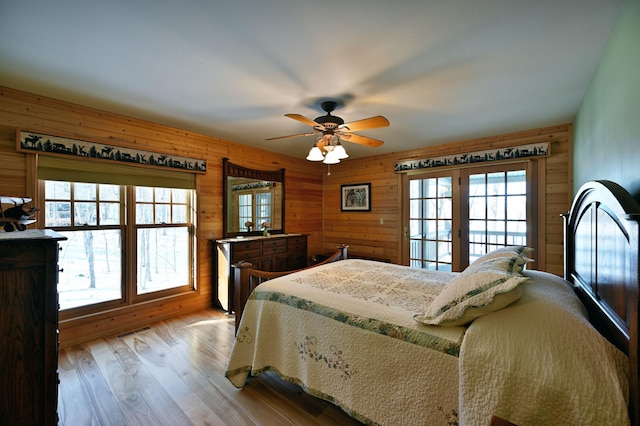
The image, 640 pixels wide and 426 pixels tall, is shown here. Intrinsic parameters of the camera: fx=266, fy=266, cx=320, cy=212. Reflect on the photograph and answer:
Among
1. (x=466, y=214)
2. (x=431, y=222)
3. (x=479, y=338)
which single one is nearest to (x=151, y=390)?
(x=479, y=338)

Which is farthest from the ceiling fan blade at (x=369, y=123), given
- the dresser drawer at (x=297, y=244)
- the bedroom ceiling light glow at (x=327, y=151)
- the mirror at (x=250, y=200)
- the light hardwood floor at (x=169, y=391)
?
the dresser drawer at (x=297, y=244)

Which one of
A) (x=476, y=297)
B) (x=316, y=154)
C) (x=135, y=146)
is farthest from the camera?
(x=135, y=146)

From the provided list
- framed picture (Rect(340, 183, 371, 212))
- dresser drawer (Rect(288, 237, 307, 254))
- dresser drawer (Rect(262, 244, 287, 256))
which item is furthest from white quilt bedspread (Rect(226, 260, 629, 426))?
framed picture (Rect(340, 183, 371, 212))

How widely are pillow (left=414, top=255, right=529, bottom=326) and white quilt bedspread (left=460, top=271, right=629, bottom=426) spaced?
0.06m

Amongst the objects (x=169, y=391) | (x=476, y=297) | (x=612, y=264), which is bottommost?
(x=169, y=391)

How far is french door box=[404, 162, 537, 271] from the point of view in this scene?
3.58 meters

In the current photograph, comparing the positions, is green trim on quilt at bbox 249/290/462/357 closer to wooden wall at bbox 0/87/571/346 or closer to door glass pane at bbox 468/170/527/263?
wooden wall at bbox 0/87/571/346

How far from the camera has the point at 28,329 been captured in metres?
1.32

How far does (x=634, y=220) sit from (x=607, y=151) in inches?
53.9

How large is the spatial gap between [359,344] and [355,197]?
3.82m

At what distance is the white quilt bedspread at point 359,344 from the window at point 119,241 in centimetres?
195

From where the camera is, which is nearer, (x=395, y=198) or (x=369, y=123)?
(x=369, y=123)

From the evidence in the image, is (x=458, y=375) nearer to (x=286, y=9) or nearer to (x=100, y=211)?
(x=286, y=9)

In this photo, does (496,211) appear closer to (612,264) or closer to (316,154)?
(316,154)
